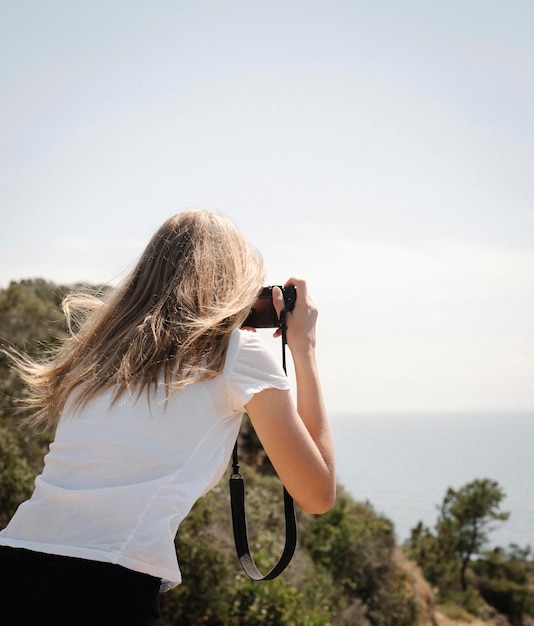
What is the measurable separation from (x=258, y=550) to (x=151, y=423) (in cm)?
1034

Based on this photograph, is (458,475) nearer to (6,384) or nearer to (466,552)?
(466,552)

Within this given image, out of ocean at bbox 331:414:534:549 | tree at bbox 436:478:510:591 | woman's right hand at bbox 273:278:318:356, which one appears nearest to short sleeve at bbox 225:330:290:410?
woman's right hand at bbox 273:278:318:356

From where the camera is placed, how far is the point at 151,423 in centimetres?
157

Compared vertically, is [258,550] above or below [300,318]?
below

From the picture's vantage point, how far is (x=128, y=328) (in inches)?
71.1

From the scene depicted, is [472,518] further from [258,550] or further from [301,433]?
[301,433]

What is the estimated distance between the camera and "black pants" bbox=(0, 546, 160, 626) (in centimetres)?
137

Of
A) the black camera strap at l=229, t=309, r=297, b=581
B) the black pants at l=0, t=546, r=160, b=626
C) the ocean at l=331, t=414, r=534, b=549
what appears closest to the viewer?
the black pants at l=0, t=546, r=160, b=626

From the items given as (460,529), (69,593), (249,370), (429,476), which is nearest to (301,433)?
(249,370)

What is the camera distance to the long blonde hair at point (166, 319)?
66.2 inches

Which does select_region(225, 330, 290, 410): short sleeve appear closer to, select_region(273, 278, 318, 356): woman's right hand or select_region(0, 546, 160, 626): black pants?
select_region(273, 278, 318, 356): woman's right hand

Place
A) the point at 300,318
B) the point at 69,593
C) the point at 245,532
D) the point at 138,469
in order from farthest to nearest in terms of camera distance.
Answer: the point at 300,318, the point at 245,532, the point at 138,469, the point at 69,593

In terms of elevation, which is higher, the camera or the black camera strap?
the camera

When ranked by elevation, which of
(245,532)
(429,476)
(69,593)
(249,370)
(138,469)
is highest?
(429,476)
